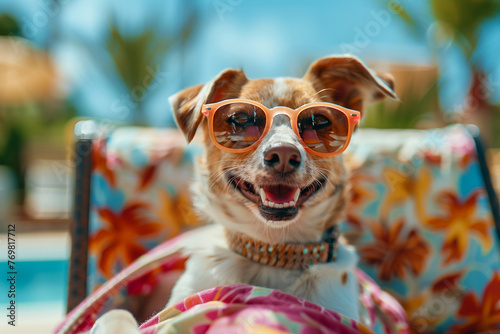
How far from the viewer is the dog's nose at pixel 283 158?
4.24ft

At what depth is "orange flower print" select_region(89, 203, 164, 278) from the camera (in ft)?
6.98

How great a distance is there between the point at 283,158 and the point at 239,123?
0.21m

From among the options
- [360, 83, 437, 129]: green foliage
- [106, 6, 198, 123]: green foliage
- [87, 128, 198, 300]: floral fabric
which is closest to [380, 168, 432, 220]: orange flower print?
[87, 128, 198, 300]: floral fabric

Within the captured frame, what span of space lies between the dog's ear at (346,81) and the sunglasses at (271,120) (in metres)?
0.27

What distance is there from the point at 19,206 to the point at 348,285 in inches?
350

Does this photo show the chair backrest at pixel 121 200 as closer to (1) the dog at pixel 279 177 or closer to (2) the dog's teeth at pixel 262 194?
(1) the dog at pixel 279 177

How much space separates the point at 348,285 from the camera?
4.94 ft

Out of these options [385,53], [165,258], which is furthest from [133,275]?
[385,53]

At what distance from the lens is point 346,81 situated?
1.69 metres

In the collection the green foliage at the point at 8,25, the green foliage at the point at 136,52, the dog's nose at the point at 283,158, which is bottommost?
the dog's nose at the point at 283,158

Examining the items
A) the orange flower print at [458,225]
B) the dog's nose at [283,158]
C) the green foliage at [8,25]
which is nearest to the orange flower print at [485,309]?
the orange flower print at [458,225]

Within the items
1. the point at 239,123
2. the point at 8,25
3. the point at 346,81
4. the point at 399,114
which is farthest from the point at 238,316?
the point at 8,25

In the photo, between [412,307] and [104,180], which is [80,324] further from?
[412,307]

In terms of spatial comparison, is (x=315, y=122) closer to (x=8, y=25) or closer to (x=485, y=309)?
(x=485, y=309)
